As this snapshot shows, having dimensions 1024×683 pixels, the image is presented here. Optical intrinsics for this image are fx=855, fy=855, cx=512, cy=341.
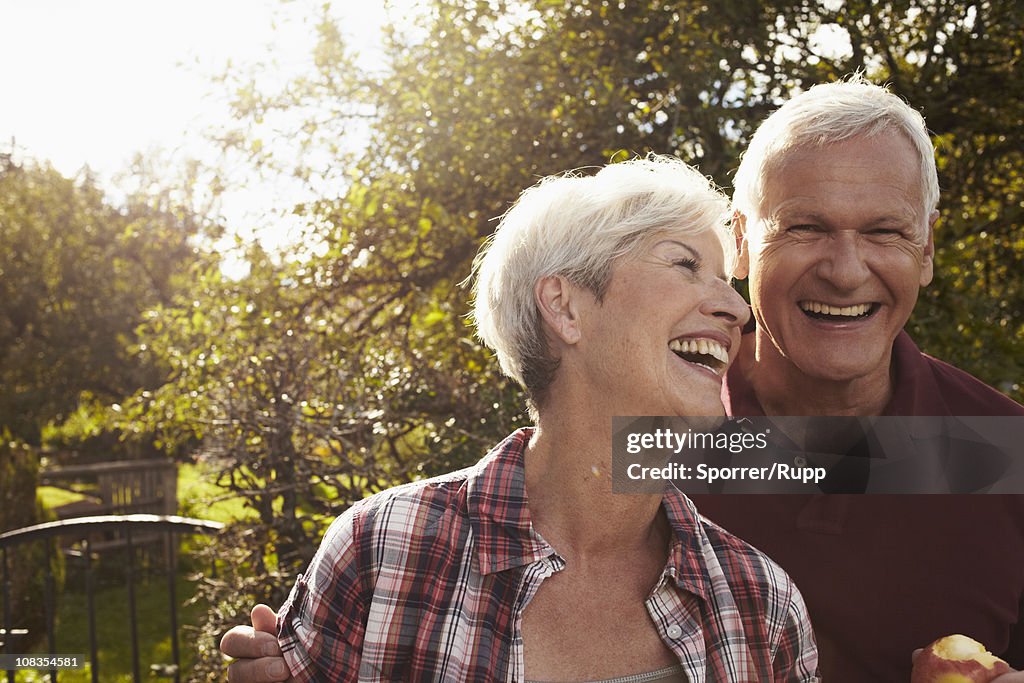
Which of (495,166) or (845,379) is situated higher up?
(495,166)

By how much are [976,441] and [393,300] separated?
2.65 m

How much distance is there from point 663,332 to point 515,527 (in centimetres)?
49

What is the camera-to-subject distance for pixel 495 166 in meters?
3.62

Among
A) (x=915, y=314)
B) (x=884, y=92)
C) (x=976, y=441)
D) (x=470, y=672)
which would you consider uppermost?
(x=884, y=92)

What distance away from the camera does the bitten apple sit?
1.60 m

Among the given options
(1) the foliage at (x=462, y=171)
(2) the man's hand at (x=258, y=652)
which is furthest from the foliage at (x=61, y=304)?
(2) the man's hand at (x=258, y=652)

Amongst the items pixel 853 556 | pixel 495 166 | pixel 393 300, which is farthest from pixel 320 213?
pixel 853 556

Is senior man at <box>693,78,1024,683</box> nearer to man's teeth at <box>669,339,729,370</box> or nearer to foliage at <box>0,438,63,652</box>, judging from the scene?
man's teeth at <box>669,339,729,370</box>

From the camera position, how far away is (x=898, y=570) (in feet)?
5.97

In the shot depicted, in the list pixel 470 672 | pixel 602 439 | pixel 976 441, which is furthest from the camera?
pixel 976 441

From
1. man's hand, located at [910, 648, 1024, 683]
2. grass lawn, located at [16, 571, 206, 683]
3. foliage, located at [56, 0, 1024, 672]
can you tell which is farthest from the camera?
grass lawn, located at [16, 571, 206, 683]

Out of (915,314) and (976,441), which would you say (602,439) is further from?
(915,314)

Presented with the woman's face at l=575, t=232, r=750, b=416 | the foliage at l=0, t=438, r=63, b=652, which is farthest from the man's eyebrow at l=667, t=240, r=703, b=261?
the foliage at l=0, t=438, r=63, b=652

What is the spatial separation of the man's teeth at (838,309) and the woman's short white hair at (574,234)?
21 cm
